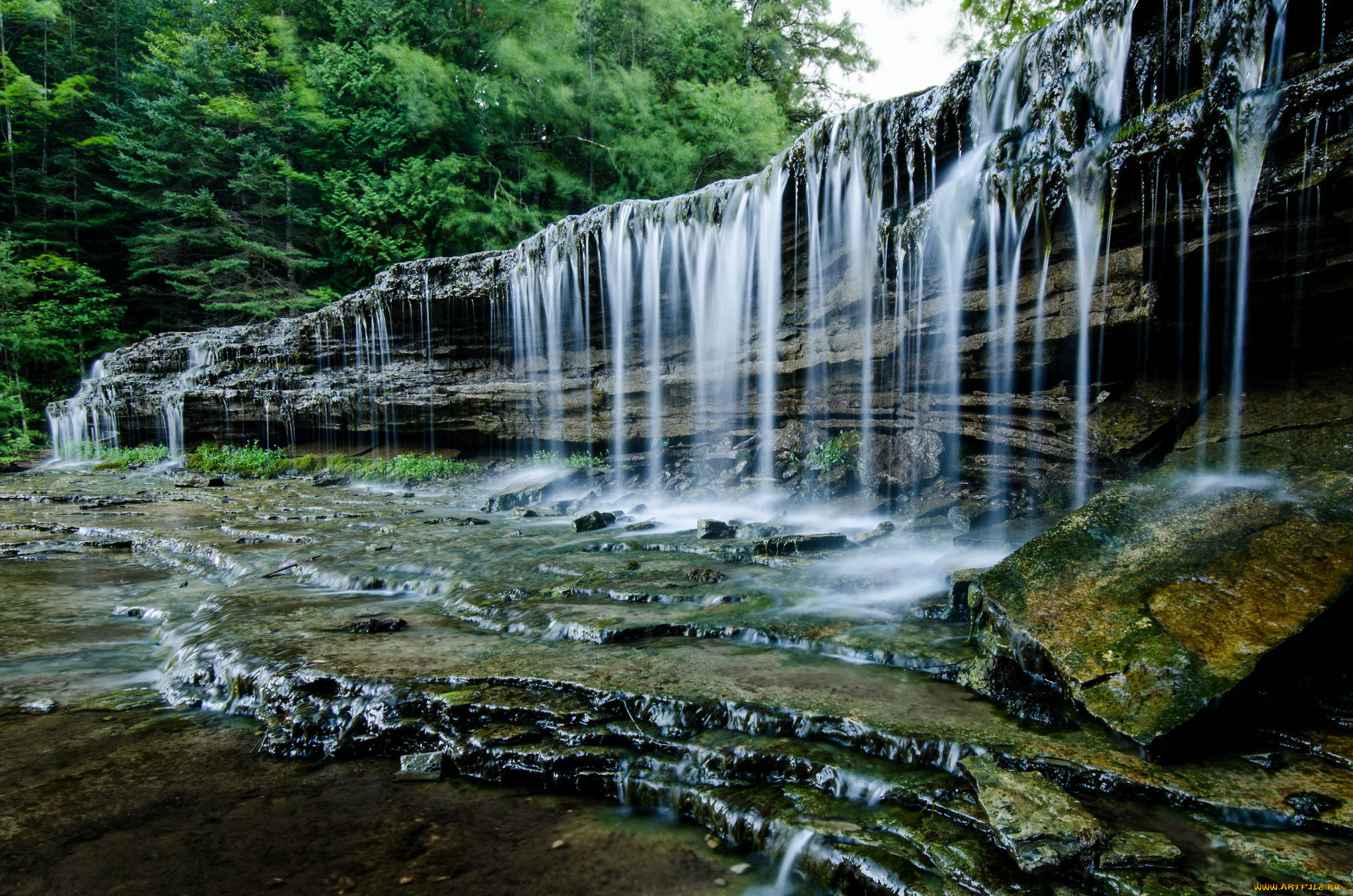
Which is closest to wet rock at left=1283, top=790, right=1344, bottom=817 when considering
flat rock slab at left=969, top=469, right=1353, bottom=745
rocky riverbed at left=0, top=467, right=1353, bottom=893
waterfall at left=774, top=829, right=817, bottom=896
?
rocky riverbed at left=0, top=467, right=1353, bottom=893

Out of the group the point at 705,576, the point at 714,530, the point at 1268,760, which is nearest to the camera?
the point at 1268,760

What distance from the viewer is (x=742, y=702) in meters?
3.36

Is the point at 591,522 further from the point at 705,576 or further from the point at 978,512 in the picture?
the point at 978,512

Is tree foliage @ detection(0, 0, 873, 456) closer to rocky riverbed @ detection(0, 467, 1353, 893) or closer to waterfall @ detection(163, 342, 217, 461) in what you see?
waterfall @ detection(163, 342, 217, 461)

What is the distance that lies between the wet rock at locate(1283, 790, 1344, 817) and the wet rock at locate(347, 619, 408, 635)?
16.8ft

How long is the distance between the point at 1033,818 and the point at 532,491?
1138 cm

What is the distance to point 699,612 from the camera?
5.10 m

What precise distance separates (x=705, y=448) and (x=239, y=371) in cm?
1536

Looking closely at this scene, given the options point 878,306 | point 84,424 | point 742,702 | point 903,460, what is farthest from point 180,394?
point 742,702

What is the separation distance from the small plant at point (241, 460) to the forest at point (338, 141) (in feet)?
20.1

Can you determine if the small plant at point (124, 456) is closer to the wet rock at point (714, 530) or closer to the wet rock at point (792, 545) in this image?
the wet rock at point (714, 530)

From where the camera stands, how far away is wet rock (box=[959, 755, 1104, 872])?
2.22m

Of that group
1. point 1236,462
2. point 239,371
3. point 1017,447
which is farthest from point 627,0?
point 1236,462

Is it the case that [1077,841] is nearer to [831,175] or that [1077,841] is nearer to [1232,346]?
[1232,346]
